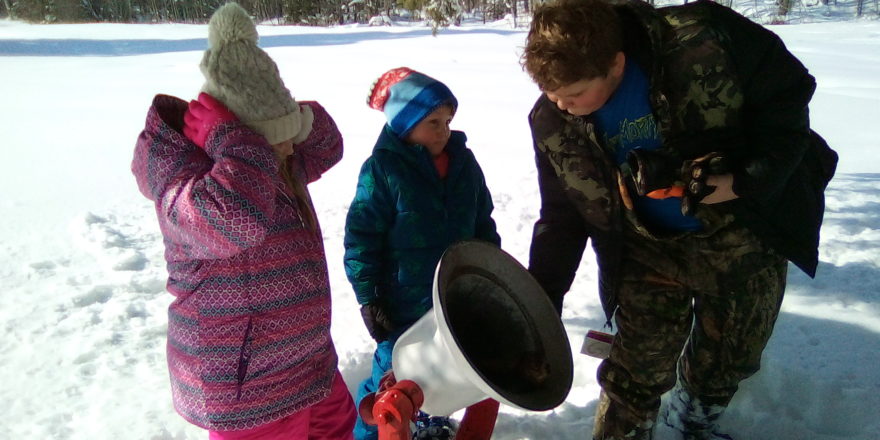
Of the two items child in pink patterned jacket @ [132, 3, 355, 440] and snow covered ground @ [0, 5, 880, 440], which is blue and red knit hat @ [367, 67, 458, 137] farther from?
snow covered ground @ [0, 5, 880, 440]

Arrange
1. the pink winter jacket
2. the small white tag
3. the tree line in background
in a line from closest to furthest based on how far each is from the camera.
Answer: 1. the pink winter jacket
2. the small white tag
3. the tree line in background

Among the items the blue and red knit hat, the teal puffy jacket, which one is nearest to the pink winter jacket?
the teal puffy jacket

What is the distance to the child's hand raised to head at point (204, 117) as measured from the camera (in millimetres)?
1707

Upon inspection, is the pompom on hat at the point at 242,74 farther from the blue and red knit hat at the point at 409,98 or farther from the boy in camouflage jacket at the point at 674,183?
the boy in camouflage jacket at the point at 674,183

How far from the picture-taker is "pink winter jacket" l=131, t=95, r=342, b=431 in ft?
5.46

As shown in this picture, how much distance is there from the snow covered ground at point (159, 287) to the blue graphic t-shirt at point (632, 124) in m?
1.08

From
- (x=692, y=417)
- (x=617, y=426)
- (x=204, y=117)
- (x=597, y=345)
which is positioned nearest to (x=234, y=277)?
(x=204, y=117)

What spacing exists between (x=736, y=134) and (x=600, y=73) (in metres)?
0.47

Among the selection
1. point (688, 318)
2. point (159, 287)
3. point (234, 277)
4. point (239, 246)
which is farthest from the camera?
point (159, 287)

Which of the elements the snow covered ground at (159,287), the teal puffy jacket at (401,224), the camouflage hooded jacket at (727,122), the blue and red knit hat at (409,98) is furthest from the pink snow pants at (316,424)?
the camouflage hooded jacket at (727,122)

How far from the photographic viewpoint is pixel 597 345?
84.9 inches

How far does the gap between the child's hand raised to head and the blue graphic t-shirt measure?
111 cm

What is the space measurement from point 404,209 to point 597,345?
2.85 ft

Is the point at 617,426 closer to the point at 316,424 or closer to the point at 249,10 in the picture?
the point at 316,424
